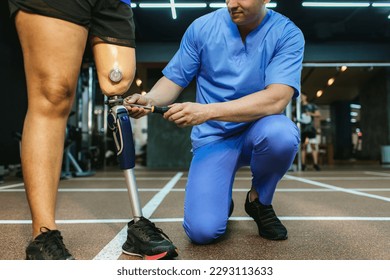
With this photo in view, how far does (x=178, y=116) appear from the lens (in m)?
1.17

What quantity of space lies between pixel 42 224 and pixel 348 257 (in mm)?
1001

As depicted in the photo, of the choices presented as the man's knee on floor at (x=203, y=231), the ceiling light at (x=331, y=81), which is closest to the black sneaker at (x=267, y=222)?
the man's knee on floor at (x=203, y=231)

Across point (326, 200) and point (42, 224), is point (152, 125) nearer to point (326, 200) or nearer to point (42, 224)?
point (326, 200)

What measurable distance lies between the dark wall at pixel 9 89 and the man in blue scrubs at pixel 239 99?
17.4 ft

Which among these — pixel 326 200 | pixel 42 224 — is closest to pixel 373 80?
→ pixel 326 200

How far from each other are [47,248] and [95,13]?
762 mm

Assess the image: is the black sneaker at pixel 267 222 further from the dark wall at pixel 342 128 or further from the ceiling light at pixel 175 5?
the dark wall at pixel 342 128

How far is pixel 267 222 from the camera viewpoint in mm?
1534

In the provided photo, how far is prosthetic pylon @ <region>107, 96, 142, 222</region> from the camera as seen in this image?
3.80 ft

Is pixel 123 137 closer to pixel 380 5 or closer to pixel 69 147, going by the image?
pixel 69 147

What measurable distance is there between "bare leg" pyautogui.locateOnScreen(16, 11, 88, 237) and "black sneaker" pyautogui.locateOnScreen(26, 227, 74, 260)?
0.12 feet

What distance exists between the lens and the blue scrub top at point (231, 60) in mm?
1515

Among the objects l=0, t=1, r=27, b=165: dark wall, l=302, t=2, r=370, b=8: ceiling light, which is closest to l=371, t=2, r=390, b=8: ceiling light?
l=302, t=2, r=370, b=8: ceiling light

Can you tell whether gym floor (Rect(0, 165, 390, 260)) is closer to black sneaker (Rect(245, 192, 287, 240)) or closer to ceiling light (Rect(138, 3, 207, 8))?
black sneaker (Rect(245, 192, 287, 240))
